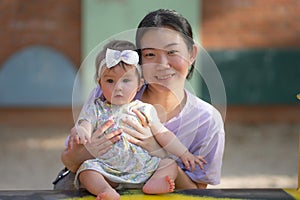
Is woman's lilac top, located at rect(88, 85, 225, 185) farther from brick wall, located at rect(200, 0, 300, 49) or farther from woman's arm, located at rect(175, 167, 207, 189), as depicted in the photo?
brick wall, located at rect(200, 0, 300, 49)

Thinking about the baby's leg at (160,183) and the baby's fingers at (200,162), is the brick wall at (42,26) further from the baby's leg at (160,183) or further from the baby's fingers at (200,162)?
the baby's leg at (160,183)

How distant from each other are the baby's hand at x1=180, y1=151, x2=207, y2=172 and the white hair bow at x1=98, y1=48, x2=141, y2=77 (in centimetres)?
36

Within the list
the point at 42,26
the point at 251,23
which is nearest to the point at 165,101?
the point at 42,26

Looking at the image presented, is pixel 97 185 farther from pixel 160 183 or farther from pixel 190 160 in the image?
pixel 190 160

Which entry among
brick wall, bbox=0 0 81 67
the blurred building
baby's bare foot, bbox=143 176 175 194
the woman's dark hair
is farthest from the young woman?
brick wall, bbox=0 0 81 67

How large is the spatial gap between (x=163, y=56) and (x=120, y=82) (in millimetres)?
178

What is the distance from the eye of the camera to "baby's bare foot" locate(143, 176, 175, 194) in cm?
227

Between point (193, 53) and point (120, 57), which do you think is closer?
point (120, 57)

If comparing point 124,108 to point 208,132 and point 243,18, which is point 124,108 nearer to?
point 208,132

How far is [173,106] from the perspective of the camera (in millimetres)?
2520

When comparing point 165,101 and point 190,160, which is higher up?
point 165,101

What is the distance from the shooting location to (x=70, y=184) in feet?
8.96

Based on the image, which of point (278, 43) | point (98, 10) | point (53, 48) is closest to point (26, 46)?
Answer: point (53, 48)

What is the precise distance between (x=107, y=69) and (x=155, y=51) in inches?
7.1
